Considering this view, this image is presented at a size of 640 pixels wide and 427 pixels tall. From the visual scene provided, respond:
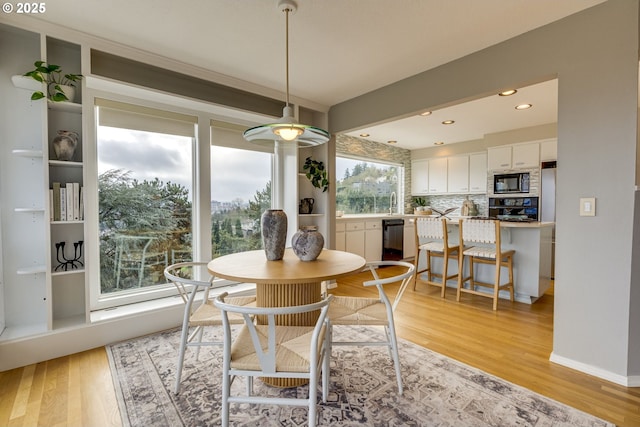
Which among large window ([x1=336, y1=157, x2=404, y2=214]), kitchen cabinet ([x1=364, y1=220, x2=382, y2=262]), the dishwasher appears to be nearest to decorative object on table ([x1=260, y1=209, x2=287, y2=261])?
kitchen cabinet ([x1=364, y1=220, x2=382, y2=262])

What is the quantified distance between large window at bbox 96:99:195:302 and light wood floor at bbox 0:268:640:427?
83 cm

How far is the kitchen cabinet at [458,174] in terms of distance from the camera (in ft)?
19.2

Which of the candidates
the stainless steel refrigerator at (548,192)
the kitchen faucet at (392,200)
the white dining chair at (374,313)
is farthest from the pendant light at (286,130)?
the kitchen faucet at (392,200)

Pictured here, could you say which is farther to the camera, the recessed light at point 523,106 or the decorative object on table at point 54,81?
the recessed light at point 523,106

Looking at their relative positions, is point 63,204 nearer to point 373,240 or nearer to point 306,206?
point 306,206

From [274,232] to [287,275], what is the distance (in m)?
0.48

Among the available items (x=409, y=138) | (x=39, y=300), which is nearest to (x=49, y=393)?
(x=39, y=300)

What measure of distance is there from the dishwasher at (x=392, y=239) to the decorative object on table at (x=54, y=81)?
15.3ft

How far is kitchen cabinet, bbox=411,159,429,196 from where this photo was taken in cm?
648

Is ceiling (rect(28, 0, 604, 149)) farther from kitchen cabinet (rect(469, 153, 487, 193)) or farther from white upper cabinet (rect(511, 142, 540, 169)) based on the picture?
kitchen cabinet (rect(469, 153, 487, 193))

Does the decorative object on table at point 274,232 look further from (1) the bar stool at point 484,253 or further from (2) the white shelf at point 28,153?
(1) the bar stool at point 484,253

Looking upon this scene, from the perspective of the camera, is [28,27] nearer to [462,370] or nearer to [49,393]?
[49,393]

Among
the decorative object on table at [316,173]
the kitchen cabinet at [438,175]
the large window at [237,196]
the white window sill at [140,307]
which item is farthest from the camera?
the kitchen cabinet at [438,175]

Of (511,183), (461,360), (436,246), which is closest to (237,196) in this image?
(436,246)
